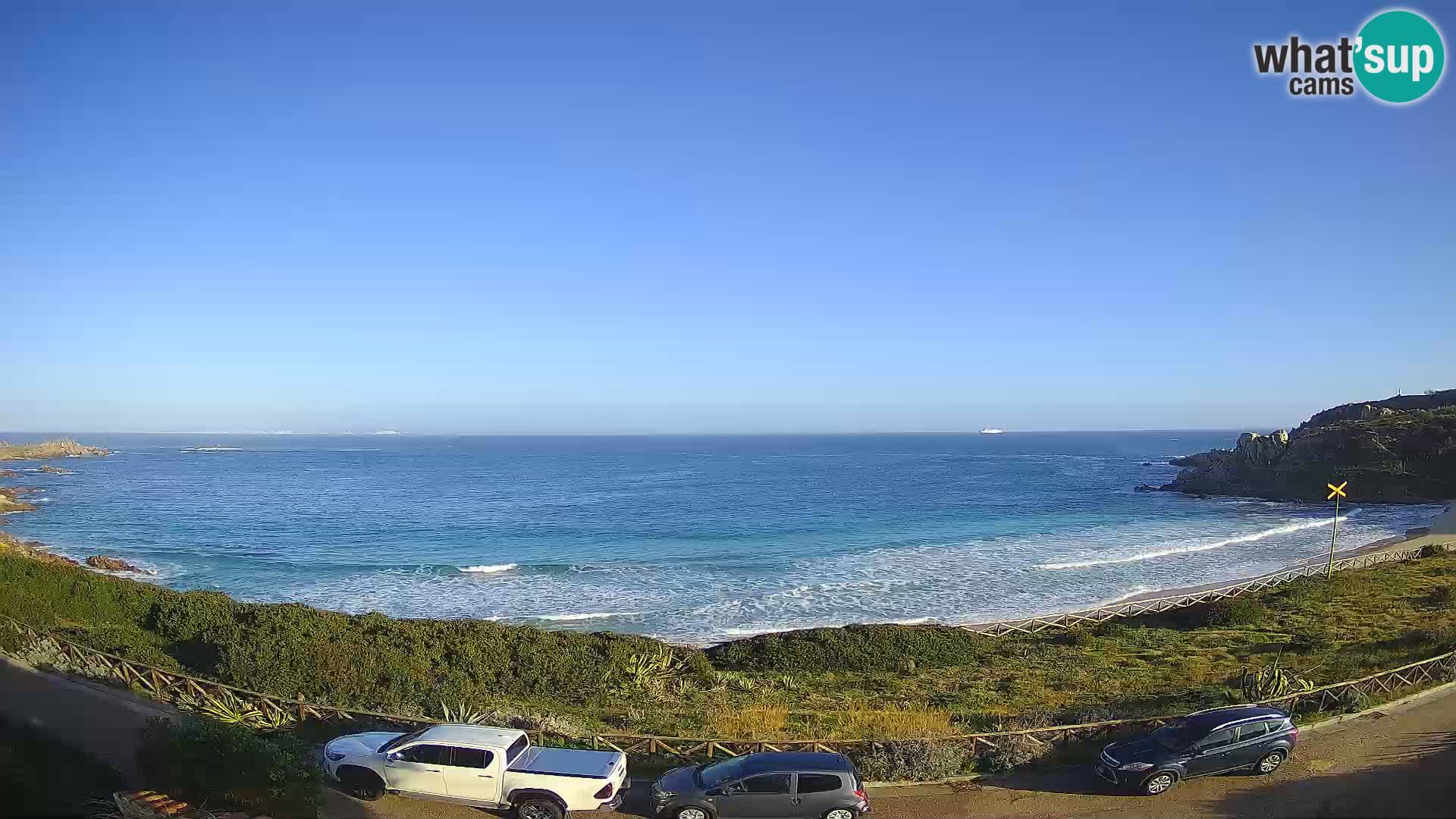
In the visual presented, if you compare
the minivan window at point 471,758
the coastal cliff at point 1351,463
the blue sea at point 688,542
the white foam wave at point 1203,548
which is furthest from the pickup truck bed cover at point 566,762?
the coastal cliff at point 1351,463

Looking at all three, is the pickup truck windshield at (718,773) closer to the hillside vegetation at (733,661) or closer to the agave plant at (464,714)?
the hillside vegetation at (733,661)

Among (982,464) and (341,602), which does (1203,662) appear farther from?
(982,464)

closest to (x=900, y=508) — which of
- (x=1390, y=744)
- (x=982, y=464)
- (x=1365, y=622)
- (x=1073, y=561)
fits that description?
(x=1073, y=561)

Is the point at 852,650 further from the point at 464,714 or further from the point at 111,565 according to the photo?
the point at 111,565

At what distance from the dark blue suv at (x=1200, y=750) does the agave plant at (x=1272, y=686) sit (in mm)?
3329

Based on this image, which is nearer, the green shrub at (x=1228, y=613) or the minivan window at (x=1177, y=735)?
the minivan window at (x=1177, y=735)

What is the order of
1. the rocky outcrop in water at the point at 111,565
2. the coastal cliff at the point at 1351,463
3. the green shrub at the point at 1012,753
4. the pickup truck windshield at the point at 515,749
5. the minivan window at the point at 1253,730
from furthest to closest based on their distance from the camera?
the coastal cliff at the point at 1351,463, the rocky outcrop in water at the point at 111,565, the green shrub at the point at 1012,753, the minivan window at the point at 1253,730, the pickup truck windshield at the point at 515,749

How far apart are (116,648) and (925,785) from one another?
1918cm

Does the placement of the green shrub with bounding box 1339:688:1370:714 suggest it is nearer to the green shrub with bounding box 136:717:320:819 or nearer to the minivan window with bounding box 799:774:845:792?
the minivan window with bounding box 799:774:845:792

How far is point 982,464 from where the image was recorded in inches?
5610

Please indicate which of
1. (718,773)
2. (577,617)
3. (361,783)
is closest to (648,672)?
(718,773)

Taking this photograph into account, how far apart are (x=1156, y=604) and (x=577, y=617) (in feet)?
75.8

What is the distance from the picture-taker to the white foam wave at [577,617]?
1337 inches

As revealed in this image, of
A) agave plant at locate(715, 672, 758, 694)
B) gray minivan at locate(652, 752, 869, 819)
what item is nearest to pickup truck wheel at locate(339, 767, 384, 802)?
gray minivan at locate(652, 752, 869, 819)
